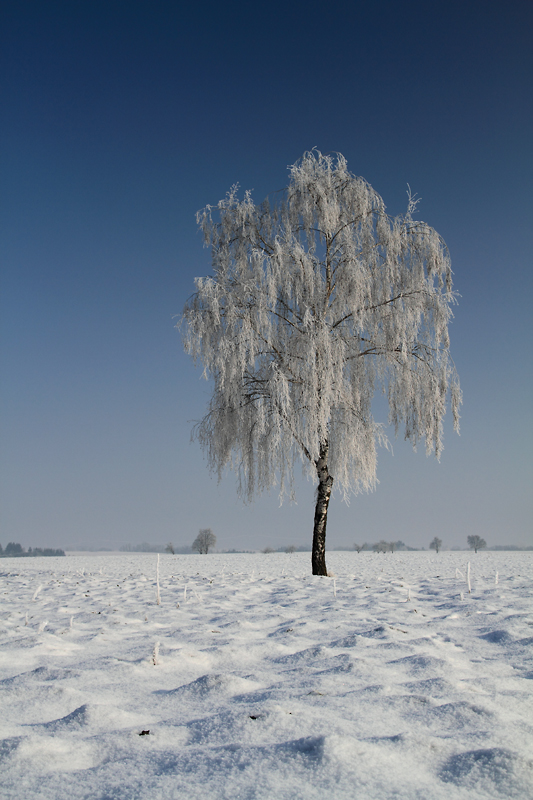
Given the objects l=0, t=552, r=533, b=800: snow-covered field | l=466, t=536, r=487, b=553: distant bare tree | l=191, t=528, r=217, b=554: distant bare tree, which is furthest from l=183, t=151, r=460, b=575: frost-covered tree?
l=466, t=536, r=487, b=553: distant bare tree

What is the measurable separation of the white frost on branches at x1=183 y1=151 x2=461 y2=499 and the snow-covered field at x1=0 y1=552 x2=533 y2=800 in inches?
186

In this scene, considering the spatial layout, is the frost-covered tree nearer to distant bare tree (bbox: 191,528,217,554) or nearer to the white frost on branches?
the white frost on branches

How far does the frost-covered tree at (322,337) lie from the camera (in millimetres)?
8469

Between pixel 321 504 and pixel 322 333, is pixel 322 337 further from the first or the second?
pixel 321 504

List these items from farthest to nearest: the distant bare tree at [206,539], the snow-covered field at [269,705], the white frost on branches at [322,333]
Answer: the distant bare tree at [206,539] < the white frost on branches at [322,333] < the snow-covered field at [269,705]

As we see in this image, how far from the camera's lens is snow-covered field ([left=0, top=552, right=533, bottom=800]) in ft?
4.35

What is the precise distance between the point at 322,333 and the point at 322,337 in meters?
0.07

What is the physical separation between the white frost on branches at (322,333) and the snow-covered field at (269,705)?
4.73m

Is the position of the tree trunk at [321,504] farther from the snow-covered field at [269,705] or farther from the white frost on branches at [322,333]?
the snow-covered field at [269,705]

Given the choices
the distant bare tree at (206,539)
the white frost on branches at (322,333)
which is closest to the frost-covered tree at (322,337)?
the white frost on branches at (322,333)

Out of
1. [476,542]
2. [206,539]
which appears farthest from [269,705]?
[476,542]

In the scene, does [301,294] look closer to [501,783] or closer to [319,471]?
[319,471]

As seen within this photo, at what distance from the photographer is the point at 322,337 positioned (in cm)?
834

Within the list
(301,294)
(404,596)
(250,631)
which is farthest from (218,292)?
(250,631)
